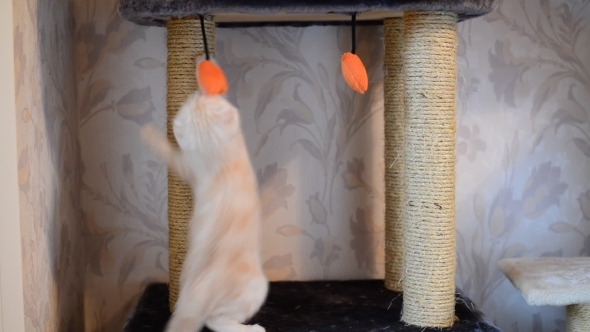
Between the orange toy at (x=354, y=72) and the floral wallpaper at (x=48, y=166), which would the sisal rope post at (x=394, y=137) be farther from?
the floral wallpaper at (x=48, y=166)

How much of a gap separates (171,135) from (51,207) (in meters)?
0.26

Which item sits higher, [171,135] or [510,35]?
[510,35]

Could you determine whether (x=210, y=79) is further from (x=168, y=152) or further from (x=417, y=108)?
(x=417, y=108)

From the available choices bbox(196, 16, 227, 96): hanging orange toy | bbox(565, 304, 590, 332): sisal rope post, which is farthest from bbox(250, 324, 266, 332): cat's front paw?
bbox(565, 304, 590, 332): sisal rope post

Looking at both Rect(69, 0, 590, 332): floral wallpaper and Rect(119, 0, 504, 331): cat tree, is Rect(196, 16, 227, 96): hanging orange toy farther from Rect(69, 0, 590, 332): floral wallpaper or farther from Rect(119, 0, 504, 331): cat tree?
Rect(69, 0, 590, 332): floral wallpaper

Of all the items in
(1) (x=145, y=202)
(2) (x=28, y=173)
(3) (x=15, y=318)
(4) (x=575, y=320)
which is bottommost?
(4) (x=575, y=320)

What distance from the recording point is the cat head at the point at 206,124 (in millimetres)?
1062

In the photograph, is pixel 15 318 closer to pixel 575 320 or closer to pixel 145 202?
pixel 145 202

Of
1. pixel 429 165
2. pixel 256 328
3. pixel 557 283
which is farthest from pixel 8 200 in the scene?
pixel 557 283

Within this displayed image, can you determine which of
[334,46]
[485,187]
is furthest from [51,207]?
[485,187]

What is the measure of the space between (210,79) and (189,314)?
0.38m

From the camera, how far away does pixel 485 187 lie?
1.61m

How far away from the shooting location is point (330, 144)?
5.12 ft

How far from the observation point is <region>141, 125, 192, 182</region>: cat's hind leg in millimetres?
1137
